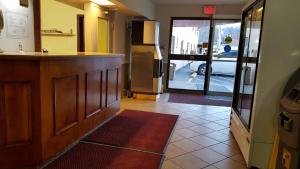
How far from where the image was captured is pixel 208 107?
16.5 ft

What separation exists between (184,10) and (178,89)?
2.22 meters

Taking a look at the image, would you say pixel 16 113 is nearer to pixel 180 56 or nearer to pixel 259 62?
pixel 259 62

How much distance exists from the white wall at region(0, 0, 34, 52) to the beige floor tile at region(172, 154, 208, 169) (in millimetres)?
2825

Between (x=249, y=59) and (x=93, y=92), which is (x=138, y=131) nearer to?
(x=93, y=92)

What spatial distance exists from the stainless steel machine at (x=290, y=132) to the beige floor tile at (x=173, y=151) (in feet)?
3.44

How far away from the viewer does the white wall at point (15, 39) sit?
3.21 metres

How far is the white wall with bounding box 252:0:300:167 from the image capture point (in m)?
2.16

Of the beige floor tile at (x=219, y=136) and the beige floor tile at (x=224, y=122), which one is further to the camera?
the beige floor tile at (x=224, y=122)

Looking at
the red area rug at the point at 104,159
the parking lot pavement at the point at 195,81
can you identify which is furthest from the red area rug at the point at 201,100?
the red area rug at the point at 104,159

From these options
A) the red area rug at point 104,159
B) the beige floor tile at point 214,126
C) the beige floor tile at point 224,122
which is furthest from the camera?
the beige floor tile at point 224,122

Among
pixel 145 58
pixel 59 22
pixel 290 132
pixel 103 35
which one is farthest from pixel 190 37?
pixel 290 132

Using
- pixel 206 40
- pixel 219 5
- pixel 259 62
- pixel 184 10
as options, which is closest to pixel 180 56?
pixel 206 40

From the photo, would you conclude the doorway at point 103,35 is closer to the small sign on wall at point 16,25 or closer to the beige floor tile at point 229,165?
the small sign on wall at point 16,25

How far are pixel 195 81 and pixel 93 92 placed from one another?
14.6 feet
